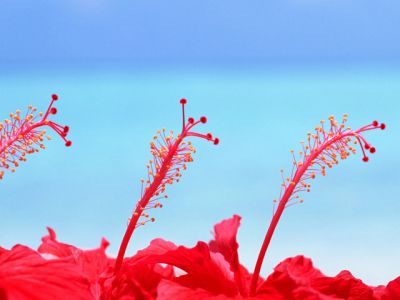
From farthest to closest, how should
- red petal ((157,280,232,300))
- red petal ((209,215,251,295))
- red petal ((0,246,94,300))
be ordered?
1. red petal ((209,215,251,295))
2. red petal ((157,280,232,300))
3. red petal ((0,246,94,300))

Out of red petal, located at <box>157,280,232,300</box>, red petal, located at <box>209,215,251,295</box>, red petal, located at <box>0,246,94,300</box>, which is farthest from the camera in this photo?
red petal, located at <box>209,215,251,295</box>

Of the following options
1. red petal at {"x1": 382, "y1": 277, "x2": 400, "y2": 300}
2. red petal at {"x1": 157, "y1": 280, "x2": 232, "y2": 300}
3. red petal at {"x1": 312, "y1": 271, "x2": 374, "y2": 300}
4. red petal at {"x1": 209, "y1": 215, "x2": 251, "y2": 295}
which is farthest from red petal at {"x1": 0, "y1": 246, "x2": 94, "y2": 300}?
red petal at {"x1": 382, "y1": 277, "x2": 400, "y2": 300}

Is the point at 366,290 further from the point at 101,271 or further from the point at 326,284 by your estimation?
the point at 101,271

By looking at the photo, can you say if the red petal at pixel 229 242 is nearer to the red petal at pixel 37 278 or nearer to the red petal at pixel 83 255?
the red petal at pixel 83 255

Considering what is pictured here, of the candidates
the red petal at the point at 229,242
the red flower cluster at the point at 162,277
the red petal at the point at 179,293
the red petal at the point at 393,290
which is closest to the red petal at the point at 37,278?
the red flower cluster at the point at 162,277

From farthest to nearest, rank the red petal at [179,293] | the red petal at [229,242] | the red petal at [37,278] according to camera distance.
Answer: the red petal at [229,242]
the red petal at [179,293]
the red petal at [37,278]

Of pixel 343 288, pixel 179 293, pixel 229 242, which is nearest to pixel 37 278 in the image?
pixel 179 293

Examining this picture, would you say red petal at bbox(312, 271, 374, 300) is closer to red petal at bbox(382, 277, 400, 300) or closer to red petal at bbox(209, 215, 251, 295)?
red petal at bbox(382, 277, 400, 300)

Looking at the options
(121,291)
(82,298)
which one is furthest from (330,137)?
Answer: (82,298)

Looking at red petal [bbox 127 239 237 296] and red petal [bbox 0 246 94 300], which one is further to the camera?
red petal [bbox 127 239 237 296]
